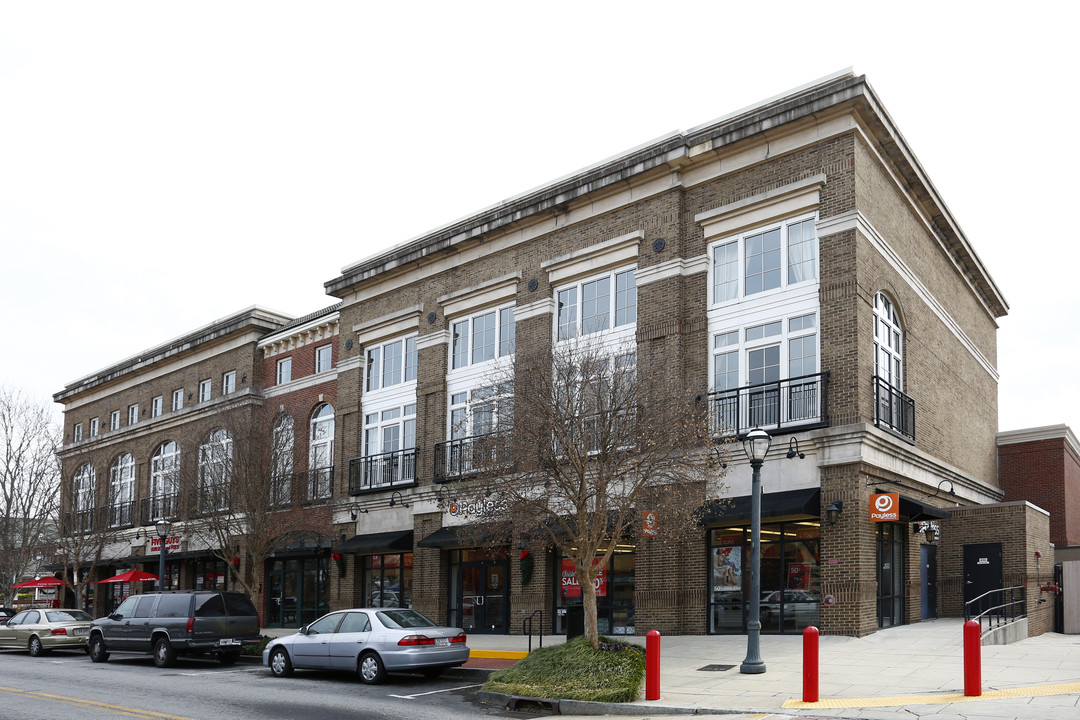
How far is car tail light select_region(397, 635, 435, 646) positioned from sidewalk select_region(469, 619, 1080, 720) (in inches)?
99.3

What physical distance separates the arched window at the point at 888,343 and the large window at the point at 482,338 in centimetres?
960

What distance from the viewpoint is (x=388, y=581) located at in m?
30.6

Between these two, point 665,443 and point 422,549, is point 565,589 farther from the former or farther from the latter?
point 665,443

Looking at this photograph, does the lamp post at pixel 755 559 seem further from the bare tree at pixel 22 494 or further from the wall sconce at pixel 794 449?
the bare tree at pixel 22 494

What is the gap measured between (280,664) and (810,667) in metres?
10.9

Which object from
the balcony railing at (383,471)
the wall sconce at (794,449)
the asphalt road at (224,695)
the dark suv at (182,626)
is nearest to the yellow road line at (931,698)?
the asphalt road at (224,695)

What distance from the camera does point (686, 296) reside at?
2359cm

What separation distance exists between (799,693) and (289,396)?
25.9 meters

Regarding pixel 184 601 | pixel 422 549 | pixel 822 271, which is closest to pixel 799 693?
pixel 822 271

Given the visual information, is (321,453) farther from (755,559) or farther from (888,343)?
(755,559)

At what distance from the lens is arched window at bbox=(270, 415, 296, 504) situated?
2892cm

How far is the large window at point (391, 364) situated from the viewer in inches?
1225

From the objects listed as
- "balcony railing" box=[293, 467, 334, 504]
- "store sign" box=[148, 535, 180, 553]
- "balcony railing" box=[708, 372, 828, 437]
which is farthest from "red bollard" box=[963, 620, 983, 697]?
"store sign" box=[148, 535, 180, 553]

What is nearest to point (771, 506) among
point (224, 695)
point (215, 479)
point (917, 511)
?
point (917, 511)
